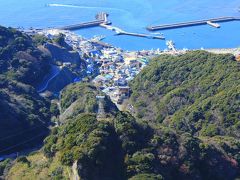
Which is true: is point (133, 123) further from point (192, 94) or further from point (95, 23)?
point (95, 23)

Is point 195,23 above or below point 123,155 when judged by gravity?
below

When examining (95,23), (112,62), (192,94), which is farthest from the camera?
(95,23)

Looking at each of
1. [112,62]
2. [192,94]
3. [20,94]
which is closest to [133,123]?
[192,94]

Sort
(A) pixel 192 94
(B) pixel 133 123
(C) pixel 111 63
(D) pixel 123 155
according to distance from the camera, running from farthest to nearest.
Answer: (C) pixel 111 63 < (A) pixel 192 94 < (B) pixel 133 123 < (D) pixel 123 155

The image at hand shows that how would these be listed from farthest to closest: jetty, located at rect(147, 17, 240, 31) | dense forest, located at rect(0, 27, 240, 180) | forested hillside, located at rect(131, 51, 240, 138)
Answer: jetty, located at rect(147, 17, 240, 31), forested hillside, located at rect(131, 51, 240, 138), dense forest, located at rect(0, 27, 240, 180)

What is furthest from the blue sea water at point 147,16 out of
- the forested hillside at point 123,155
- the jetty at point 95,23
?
the forested hillside at point 123,155

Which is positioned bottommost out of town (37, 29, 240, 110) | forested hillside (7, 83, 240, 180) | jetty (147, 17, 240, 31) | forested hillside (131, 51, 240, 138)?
town (37, 29, 240, 110)

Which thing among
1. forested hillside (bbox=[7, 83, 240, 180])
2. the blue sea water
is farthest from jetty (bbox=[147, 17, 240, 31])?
forested hillside (bbox=[7, 83, 240, 180])

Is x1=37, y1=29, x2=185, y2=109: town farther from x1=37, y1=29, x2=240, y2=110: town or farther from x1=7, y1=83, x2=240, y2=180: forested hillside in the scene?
x1=7, y1=83, x2=240, y2=180: forested hillside

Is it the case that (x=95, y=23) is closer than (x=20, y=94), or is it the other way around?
(x=20, y=94)

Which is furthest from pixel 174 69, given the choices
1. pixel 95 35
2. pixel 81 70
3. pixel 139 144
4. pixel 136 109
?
pixel 95 35

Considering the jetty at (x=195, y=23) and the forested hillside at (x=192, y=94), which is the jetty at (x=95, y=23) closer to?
the jetty at (x=195, y=23)

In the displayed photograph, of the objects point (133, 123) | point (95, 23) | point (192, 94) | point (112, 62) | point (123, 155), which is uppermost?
point (133, 123)
